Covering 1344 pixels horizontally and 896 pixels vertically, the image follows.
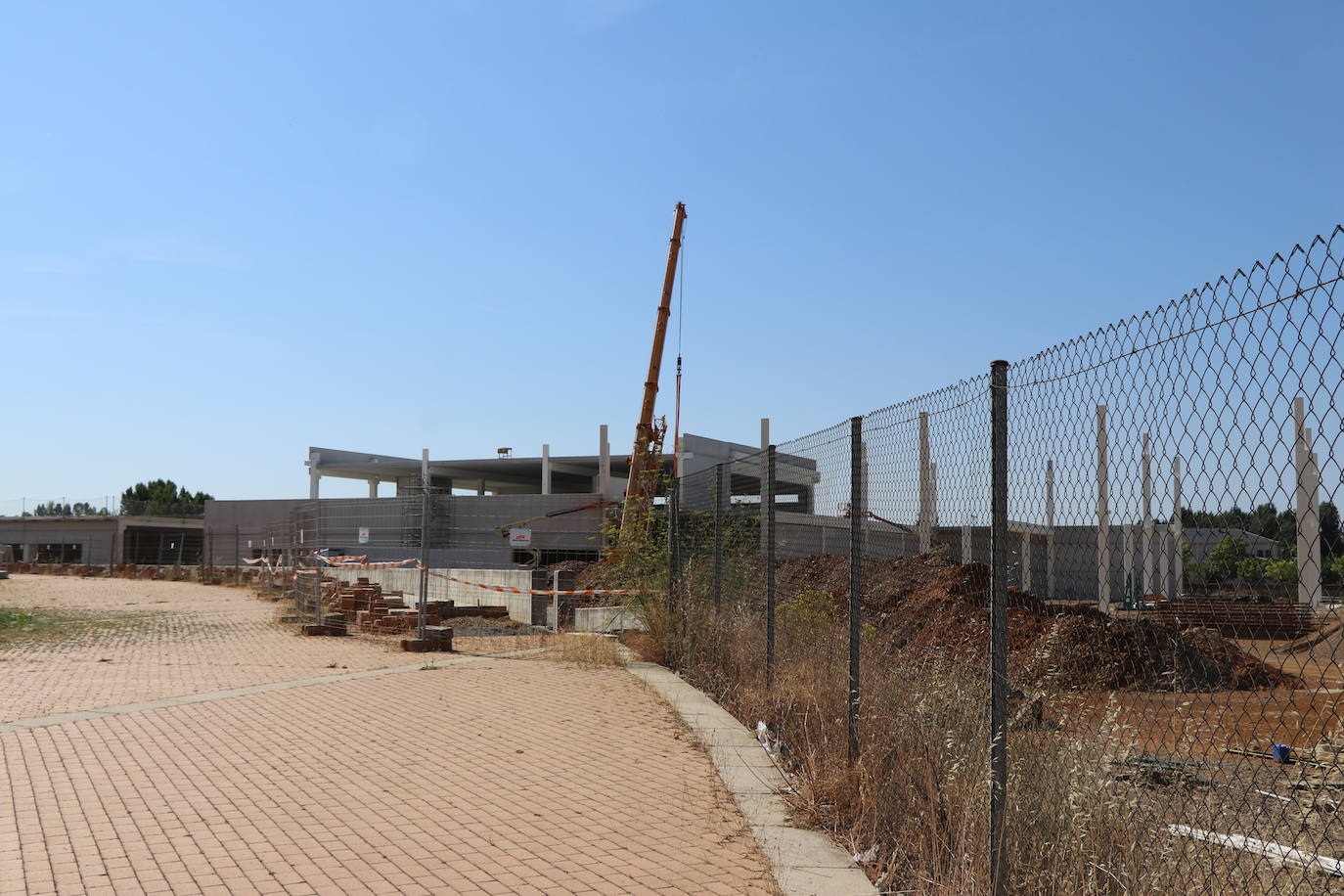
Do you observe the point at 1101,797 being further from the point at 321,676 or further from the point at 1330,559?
the point at 321,676

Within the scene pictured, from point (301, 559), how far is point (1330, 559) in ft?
81.1

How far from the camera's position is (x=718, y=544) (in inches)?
463

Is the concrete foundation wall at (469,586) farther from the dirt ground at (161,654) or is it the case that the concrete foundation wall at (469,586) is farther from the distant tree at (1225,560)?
the distant tree at (1225,560)

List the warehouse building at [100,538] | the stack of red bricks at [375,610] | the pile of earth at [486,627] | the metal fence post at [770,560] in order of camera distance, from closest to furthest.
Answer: the metal fence post at [770,560] → the stack of red bricks at [375,610] → the pile of earth at [486,627] → the warehouse building at [100,538]

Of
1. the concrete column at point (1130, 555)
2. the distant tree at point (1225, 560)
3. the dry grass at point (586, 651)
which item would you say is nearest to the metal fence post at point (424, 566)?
the dry grass at point (586, 651)

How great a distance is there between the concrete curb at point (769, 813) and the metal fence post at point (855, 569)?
637 millimetres

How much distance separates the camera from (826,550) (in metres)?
11.1

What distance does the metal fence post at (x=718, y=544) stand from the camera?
38.3 feet

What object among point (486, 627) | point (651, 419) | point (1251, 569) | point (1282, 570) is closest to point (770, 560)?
point (1251, 569)

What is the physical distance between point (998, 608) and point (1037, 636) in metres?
7.57

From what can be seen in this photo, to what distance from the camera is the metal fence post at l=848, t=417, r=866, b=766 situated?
6992 millimetres

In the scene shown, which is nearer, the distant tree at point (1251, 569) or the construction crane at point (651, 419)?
the distant tree at point (1251, 569)

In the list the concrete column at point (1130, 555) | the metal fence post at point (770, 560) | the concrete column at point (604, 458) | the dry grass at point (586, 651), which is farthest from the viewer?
the concrete column at point (604, 458)

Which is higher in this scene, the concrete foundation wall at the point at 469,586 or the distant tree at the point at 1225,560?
the distant tree at the point at 1225,560
